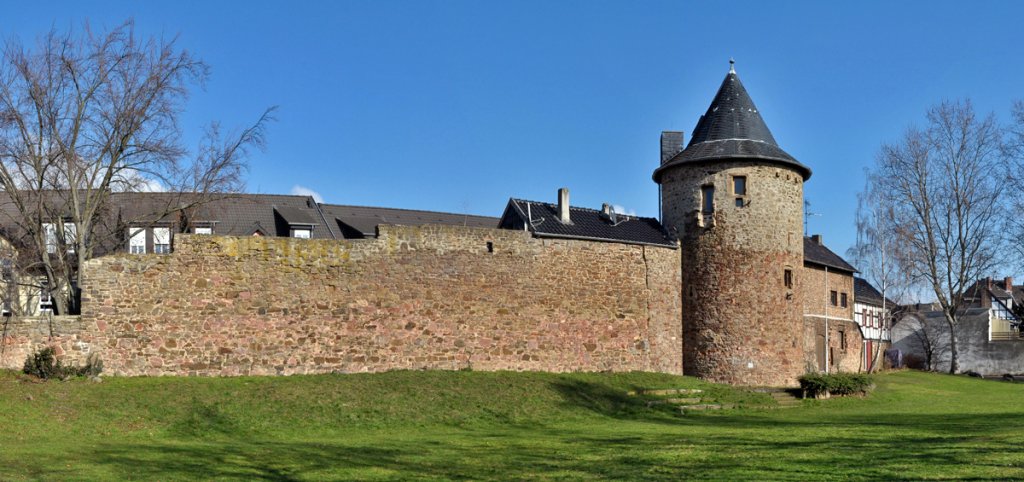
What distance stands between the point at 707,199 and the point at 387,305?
12.0 meters

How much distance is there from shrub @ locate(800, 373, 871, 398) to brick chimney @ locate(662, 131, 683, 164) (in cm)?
1003

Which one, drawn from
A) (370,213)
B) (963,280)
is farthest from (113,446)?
(963,280)

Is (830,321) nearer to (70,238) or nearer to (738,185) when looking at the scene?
(738,185)

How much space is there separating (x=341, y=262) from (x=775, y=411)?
43.8ft

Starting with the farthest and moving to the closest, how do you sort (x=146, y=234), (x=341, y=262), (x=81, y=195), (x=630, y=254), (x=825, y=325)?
(x=146, y=234) → (x=825, y=325) → (x=630, y=254) → (x=81, y=195) → (x=341, y=262)

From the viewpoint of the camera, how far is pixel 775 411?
25.8m

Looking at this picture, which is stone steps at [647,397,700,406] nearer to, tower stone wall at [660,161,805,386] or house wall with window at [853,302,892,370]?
tower stone wall at [660,161,805,386]

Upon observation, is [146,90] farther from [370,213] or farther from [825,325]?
[825,325]

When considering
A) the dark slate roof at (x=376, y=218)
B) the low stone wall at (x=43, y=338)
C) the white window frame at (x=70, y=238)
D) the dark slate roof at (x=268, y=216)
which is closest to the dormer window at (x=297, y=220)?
the dark slate roof at (x=268, y=216)

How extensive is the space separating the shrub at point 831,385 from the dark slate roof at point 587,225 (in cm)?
630

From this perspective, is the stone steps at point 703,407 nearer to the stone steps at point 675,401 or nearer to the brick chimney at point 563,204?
the stone steps at point 675,401

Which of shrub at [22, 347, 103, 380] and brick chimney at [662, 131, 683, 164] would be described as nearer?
shrub at [22, 347, 103, 380]

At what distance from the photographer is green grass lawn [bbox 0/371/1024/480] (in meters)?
13.5

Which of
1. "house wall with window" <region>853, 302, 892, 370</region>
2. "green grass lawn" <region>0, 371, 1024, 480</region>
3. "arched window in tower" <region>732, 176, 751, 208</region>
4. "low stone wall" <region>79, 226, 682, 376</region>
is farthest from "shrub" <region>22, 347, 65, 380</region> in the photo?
"house wall with window" <region>853, 302, 892, 370</region>
